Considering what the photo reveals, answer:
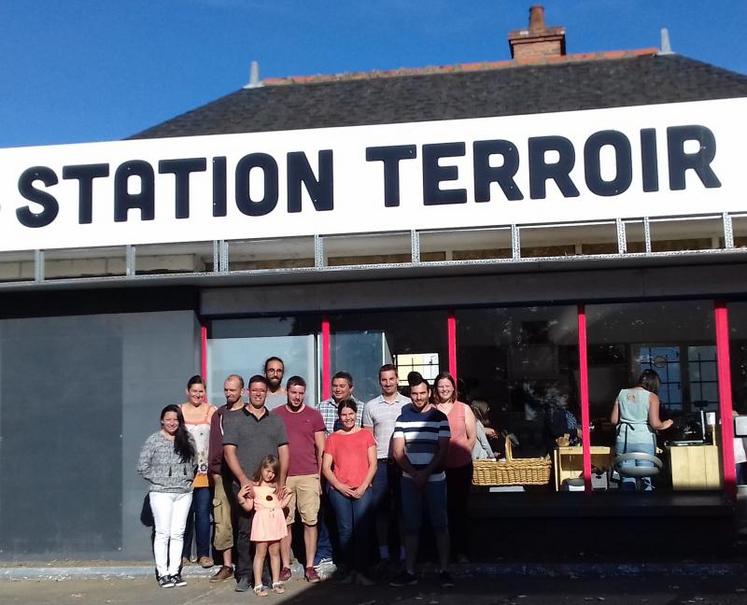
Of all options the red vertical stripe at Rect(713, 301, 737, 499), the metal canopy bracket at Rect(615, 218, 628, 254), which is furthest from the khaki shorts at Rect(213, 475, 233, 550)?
the red vertical stripe at Rect(713, 301, 737, 499)

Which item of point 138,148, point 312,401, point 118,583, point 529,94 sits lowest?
point 118,583

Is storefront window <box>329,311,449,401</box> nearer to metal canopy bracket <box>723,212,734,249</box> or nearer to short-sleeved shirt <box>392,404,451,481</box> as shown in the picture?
short-sleeved shirt <box>392,404,451,481</box>

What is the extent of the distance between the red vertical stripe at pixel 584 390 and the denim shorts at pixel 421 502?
1.94 meters

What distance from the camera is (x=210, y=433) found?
28.0ft

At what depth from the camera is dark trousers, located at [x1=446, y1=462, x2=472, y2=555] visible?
336 inches

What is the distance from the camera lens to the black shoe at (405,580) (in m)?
8.09

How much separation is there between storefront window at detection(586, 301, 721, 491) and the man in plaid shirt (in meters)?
2.44

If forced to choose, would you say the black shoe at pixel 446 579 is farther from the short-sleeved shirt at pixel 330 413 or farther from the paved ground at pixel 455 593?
the short-sleeved shirt at pixel 330 413

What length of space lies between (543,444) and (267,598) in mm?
3251

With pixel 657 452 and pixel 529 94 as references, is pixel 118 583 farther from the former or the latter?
pixel 529 94

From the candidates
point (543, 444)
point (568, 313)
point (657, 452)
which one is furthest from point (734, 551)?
point (568, 313)

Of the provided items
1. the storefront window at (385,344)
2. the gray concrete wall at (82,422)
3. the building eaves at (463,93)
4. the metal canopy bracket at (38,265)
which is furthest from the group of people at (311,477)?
Result: the building eaves at (463,93)

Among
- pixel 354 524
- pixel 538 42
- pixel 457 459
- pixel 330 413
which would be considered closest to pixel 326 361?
pixel 330 413

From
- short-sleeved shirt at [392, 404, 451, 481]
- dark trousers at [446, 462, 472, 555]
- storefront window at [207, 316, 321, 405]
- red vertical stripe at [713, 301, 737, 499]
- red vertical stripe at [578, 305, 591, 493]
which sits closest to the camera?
short-sleeved shirt at [392, 404, 451, 481]
